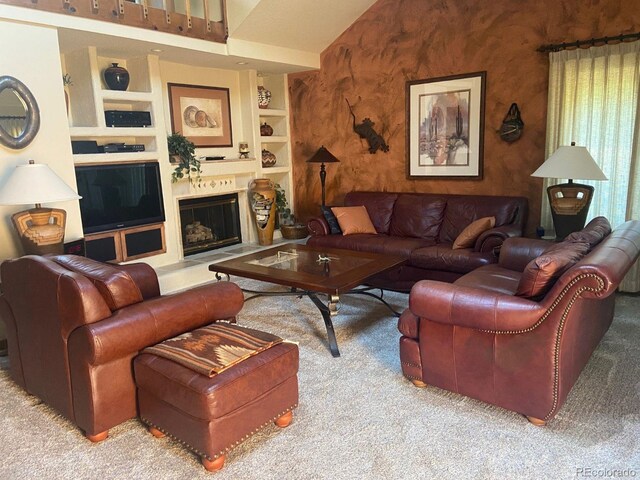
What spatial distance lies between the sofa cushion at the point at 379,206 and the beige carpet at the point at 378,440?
2558 mm

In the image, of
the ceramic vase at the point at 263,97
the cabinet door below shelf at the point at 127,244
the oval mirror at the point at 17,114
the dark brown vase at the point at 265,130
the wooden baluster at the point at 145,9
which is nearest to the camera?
the oval mirror at the point at 17,114

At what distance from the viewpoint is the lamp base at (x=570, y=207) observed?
3953mm

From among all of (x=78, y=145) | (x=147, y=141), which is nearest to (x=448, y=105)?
(x=147, y=141)

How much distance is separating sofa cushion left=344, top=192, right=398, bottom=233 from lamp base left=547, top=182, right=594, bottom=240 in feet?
5.84

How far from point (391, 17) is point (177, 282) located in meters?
3.73

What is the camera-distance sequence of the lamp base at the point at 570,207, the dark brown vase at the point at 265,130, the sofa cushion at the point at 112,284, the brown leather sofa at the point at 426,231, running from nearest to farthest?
the sofa cushion at the point at 112,284 < the lamp base at the point at 570,207 < the brown leather sofa at the point at 426,231 < the dark brown vase at the point at 265,130

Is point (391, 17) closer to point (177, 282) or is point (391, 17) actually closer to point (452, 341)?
point (177, 282)

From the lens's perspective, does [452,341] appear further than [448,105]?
No

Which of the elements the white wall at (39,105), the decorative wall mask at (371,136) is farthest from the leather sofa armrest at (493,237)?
the white wall at (39,105)

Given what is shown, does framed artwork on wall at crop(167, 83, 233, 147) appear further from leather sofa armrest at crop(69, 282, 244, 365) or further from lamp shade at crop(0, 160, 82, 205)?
leather sofa armrest at crop(69, 282, 244, 365)

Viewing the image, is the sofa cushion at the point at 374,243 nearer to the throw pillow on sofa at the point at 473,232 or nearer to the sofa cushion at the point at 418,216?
the sofa cushion at the point at 418,216

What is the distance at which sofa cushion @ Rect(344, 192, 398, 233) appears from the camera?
5391 mm

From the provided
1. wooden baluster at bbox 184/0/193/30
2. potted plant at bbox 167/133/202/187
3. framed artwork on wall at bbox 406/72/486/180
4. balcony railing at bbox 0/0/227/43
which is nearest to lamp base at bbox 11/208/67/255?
balcony railing at bbox 0/0/227/43

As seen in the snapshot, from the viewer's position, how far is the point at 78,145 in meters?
4.64
